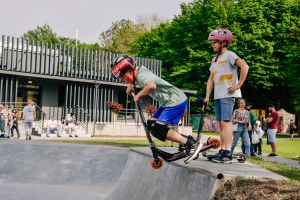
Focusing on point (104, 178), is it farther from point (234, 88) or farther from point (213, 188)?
point (213, 188)

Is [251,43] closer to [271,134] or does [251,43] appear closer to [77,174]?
[271,134]

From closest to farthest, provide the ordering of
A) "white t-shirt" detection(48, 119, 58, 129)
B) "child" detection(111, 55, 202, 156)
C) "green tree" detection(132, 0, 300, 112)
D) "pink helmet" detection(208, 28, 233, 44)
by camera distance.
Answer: "child" detection(111, 55, 202, 156), "pink helmet" detection(208, 28, 233, 44), "white t-shirt" detection(48, 119, 58, 129), "green tree" detection(132, 0, 300, 112)

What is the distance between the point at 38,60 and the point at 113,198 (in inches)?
948

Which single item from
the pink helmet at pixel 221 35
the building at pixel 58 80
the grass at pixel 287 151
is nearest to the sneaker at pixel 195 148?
the pink helmet at pixel 221 35

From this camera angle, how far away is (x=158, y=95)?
19.4 ft

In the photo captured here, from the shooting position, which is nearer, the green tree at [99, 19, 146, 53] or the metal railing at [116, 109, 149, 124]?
the metal railing at [116, 109, 149, 124]

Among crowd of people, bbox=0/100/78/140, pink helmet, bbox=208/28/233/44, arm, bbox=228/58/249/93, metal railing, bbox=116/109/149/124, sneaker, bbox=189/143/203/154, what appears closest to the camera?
sneaker, bbox=189/143/203/154

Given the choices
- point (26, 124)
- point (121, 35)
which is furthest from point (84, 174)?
point (121, 35)

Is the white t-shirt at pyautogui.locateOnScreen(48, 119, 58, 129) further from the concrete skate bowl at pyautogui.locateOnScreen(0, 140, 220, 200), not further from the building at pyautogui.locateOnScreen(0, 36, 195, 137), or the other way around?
the concrete skate bowl at pyautogui.locateOnScreen(0, 140, 220, 200)

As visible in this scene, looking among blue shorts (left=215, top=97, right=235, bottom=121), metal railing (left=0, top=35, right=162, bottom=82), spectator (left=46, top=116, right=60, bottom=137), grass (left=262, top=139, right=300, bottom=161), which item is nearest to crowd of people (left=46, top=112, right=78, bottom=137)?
spectator (left=46, top=116, right=60, bottom=137)

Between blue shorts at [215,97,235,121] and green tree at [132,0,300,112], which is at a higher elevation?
green tree at [132,0,300,112]

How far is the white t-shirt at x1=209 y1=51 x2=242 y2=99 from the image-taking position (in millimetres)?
6410

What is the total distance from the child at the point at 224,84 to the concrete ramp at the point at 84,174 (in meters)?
0.43

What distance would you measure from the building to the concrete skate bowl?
17.7 meters
